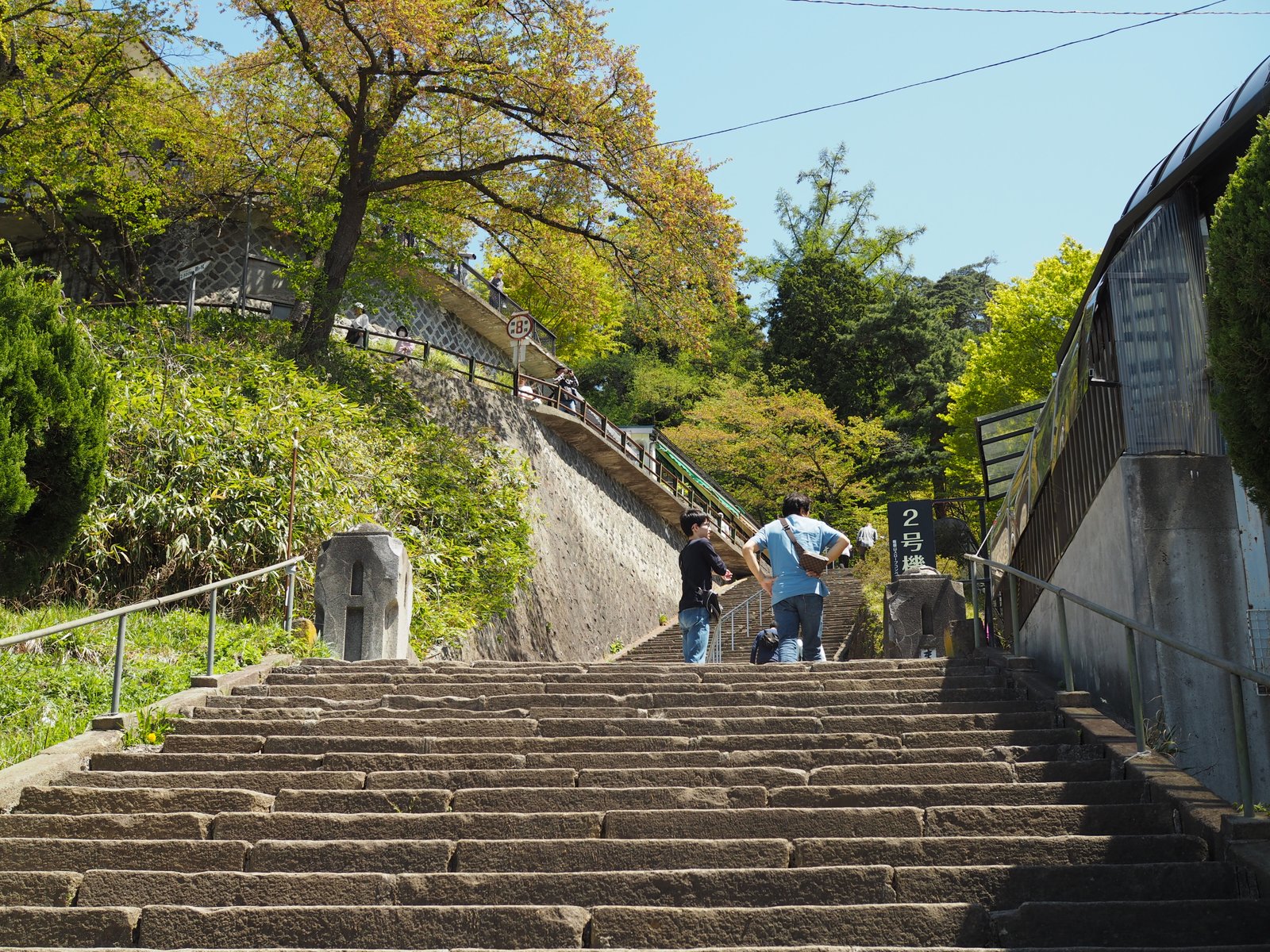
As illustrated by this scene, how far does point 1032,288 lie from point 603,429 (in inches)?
563

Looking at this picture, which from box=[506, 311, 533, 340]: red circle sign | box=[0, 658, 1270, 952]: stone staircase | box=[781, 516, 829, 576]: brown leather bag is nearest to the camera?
box=[0, 658, 1270, 952]: stone staircase

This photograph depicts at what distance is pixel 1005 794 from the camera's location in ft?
18.6

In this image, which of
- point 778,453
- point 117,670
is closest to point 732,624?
point 778,453

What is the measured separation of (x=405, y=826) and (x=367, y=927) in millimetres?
972

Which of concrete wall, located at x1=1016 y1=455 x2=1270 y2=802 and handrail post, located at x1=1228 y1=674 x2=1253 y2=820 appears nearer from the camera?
handrail post, located at x1=1228 y1=674 x2=1253 y2=820

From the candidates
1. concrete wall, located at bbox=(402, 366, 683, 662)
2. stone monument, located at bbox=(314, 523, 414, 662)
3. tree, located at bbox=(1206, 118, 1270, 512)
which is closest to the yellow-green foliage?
concrete wall, located at bbox=(402, 366, 683, 662)

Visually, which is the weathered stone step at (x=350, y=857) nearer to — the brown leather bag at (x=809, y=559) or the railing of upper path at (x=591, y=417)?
the brown leather bag at (x=809, y=559)

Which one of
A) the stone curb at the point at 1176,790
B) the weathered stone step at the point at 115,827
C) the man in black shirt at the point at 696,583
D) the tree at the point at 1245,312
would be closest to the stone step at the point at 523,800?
the weathered stone step at the point at 115,827

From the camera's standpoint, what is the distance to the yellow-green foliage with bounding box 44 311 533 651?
12.2 meters

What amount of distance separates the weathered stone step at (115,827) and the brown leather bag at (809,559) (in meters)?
4.74

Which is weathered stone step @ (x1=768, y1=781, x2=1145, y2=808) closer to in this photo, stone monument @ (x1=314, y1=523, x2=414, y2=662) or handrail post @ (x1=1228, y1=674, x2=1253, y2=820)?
handrail post @ (x1=1228, y1=674, x2=1253, y2=820)

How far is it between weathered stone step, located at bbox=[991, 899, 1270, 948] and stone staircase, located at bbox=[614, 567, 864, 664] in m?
13.6

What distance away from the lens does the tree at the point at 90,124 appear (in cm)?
1733

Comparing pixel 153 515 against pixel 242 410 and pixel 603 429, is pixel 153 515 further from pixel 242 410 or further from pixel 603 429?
pixel 603 429
